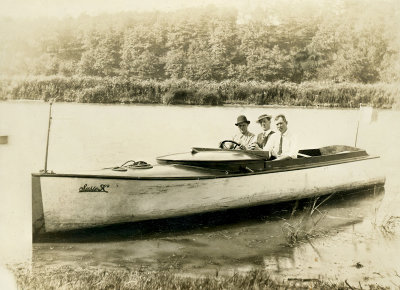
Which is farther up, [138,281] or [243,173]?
[243,173]

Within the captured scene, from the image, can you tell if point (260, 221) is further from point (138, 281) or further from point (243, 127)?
point (138, 281)

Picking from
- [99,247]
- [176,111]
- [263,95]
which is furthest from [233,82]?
[99,247]

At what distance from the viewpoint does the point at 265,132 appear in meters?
6.54

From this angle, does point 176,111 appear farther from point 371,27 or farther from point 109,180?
point 371,27

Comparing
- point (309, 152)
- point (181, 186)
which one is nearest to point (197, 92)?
point (181, 186)

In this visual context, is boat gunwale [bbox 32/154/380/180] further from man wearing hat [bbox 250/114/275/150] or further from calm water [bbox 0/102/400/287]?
man wearing hat [bbox 250/114/275/150]

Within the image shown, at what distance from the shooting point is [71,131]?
17.3 feet

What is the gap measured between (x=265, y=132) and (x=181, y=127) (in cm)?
152

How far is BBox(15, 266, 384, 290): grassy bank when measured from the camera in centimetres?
388

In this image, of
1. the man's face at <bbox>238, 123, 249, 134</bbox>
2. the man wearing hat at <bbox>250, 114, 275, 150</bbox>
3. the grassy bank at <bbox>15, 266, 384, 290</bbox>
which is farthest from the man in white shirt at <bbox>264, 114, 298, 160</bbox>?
the grassy bank at <bbox>15, 266, 384, 290</bbox>

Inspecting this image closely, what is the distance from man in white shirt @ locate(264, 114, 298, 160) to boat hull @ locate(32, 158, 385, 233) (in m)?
0.28

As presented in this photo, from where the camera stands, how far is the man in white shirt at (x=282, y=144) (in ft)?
20.4

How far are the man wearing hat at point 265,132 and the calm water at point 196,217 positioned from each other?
0.48 ft

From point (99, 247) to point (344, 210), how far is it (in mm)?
4076
